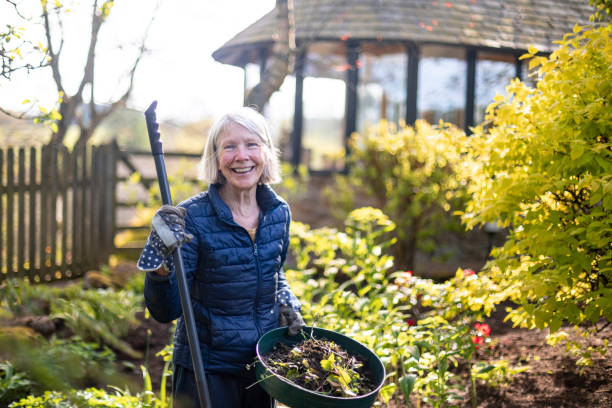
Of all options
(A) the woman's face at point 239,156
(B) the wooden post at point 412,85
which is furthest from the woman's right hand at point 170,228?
(B) the wooden post at point 412,85

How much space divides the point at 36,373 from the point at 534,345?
3.38 meters

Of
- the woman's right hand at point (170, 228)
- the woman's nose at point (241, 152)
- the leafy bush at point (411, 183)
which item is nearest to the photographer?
the woman's right hand at point (170, 228)

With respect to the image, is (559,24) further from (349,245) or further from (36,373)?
(36,373)

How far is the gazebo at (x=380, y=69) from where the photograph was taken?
26.7 feet

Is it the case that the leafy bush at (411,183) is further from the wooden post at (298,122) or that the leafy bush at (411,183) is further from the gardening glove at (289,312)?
the gardening glove at (289,312)

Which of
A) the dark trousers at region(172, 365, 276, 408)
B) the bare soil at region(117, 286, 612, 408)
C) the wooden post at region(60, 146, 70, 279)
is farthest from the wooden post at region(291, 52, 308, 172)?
the dark trousers at region(172, 365, 276, 408)

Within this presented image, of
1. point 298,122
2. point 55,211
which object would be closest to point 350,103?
point 298,122

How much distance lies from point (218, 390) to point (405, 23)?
24.6 ft

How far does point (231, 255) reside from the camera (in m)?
2.01

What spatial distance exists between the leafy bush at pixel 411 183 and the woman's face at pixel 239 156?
13.9ft

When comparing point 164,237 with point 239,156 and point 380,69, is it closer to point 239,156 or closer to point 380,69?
point 239,156

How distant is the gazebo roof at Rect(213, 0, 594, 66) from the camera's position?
7.23m

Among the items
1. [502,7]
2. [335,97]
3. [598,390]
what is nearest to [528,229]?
[598,390]

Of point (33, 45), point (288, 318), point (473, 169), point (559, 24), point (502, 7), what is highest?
point (502, 7)
